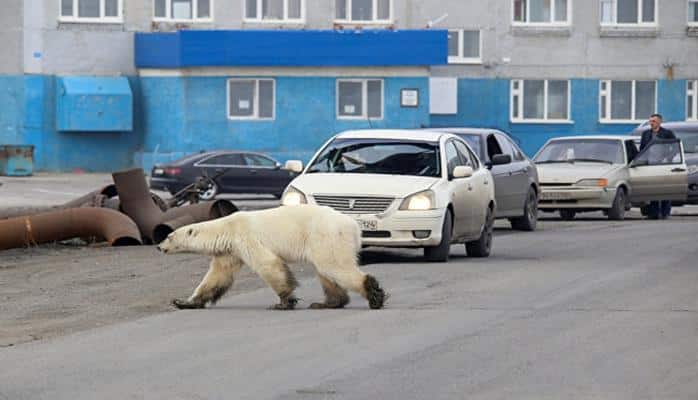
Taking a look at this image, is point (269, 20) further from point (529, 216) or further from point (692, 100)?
point (529, 216)

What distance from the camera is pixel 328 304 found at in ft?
44.2

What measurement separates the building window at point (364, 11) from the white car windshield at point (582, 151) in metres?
20.9

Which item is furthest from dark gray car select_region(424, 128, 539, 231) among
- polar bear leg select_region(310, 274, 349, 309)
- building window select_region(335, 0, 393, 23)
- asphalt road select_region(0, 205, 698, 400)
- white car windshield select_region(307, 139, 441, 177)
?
building window select_region(335, 0, 393, 23)

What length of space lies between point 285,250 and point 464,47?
38.7 meters

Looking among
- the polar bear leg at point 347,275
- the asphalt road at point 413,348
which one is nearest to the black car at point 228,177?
the asphalt road at point 413,348

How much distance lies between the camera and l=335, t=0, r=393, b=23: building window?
49781mm

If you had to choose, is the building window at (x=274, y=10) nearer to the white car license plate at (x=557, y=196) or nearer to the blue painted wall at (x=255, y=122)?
the blue painted wall at (x=255, y=122)

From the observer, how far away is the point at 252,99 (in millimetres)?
48531

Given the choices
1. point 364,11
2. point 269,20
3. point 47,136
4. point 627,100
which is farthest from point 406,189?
point 627,100

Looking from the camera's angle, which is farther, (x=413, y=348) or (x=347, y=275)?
(x=347, y=275)

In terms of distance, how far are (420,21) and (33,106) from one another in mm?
12300

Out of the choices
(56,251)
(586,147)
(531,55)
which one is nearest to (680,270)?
(56,251)

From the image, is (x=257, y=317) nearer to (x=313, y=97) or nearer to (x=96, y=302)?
(x=96, y=302)

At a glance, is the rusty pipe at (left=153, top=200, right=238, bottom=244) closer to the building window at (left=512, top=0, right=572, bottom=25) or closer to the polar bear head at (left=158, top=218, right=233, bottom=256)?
the polar bear head at (left=158, top=218, right=233, bottom=256)
